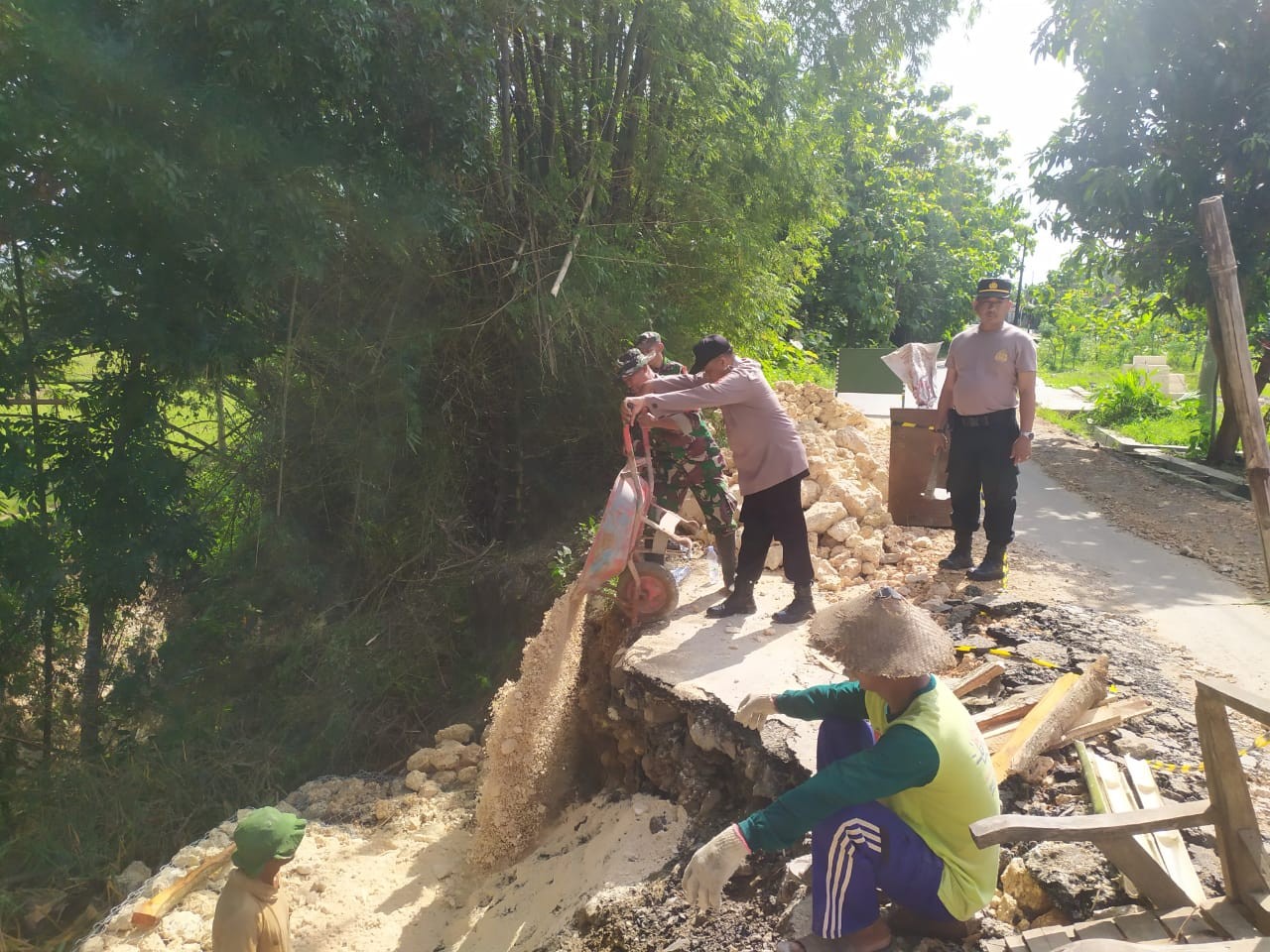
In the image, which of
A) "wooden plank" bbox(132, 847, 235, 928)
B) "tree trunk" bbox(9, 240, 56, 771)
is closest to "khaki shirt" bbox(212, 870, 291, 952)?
"wooden plank" bbox(132, 847, 235, 928)

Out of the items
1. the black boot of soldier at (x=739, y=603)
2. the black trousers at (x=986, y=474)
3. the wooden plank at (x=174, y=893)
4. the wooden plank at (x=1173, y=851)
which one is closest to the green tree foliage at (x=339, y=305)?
the wooden plank at (x=174, y=893)

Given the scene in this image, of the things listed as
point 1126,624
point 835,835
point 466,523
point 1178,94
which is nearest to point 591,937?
point 835,835

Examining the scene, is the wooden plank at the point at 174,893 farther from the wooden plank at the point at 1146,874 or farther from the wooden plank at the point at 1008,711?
the wooden plank at the point at 1146,874

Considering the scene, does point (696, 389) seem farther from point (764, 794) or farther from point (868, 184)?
point (868, 184)

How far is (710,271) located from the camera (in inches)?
296

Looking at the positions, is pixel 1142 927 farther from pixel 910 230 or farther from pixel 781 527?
pixel 910 230

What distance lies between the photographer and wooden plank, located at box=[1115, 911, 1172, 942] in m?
2.30

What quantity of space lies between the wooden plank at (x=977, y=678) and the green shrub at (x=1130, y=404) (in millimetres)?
11583

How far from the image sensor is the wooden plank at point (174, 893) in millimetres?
4184

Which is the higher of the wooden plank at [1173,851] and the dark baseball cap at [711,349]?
the dark baseball cap at [711,349]

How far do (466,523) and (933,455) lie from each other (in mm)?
3919

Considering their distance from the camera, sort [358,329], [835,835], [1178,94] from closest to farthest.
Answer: [835,835] → [358,329] → [1178,94]

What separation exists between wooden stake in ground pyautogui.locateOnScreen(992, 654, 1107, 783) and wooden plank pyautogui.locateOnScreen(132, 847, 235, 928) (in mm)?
3473

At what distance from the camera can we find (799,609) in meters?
4.78
